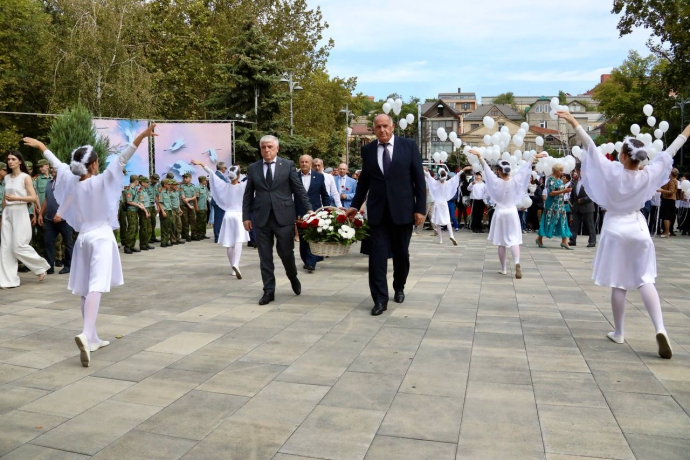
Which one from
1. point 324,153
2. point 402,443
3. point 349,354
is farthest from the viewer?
point 324,153

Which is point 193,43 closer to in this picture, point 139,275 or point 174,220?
point 174,220

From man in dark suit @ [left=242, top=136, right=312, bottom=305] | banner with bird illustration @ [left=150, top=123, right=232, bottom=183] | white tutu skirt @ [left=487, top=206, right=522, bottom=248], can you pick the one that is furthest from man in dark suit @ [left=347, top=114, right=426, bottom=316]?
banner with bird illustration @ [left=150, top=123, right=232, bottom=183]

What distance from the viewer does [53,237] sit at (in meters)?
11.7

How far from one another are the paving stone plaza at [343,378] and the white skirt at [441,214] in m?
7.92

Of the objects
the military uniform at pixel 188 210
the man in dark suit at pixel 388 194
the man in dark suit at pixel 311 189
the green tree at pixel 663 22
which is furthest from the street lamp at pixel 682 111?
the man in dark suit at pixel 388 194

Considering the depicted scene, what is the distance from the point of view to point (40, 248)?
Result: 12680mm

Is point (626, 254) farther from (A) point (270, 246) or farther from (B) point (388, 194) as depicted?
(A) point (270, 246)

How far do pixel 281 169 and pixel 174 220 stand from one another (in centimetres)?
956

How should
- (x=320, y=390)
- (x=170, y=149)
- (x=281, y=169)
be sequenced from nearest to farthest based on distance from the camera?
(x=320, y=390) < (x=281, y=169) < (x=170, y=149)

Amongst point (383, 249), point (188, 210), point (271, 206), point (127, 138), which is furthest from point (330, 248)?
point (127, 138)

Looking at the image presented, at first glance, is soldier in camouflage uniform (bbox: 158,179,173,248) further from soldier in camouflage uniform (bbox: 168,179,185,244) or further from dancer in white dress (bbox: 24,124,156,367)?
dancer in white dress (bbox: 24,124,156,367)

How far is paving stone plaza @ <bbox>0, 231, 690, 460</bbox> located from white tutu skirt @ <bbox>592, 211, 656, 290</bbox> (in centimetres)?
66

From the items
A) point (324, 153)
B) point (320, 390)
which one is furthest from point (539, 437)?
point (324, 153)

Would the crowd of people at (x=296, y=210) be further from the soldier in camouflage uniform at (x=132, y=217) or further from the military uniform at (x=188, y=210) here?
the military uniform at (x=188, y=210)
